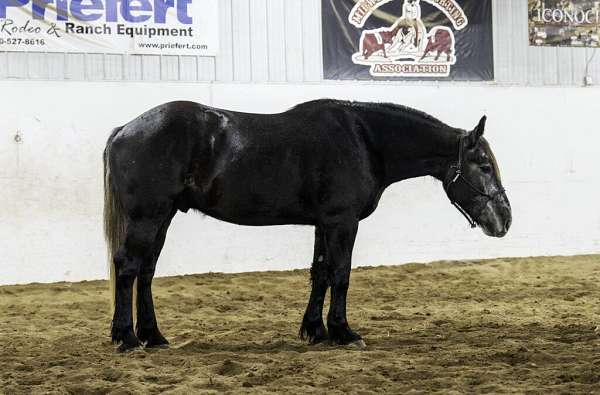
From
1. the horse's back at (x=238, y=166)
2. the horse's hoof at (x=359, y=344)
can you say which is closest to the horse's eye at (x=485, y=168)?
the horse's back at (x=238, y=166)

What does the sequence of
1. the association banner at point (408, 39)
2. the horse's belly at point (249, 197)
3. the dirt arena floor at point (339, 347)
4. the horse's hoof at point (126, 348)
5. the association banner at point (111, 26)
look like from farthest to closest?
the association banner at point (408, 39) < the association banner at point (111, 26) < the horse's belly at point (249, 197) < the horse's hoof at point (126, 348) < the dirt arena floor at point (339, 347)

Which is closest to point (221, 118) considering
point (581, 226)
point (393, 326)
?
point (393, 326)

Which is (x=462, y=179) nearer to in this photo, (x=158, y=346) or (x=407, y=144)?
(x=407, y=144)

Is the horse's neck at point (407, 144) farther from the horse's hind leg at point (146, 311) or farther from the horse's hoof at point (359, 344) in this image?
the horse's hind leg at point (146, 311)

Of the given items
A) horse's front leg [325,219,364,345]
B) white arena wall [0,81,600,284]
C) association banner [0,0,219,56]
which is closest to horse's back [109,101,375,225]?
horse's front leg [325,219,364,345]

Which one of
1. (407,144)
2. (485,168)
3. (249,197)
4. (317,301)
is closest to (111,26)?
(249,197)

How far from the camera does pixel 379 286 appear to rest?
330 inches

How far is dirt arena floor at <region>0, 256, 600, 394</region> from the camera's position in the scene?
149 inches

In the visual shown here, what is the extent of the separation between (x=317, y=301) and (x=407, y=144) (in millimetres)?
1251

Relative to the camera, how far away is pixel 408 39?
386 inches

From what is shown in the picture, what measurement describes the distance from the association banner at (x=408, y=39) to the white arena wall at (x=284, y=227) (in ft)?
0.80

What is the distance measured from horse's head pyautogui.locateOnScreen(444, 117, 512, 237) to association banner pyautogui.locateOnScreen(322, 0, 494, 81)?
4.66 m

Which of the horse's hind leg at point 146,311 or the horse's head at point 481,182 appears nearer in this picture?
the horse's hind leg at point 146,311

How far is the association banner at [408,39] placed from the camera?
9594mm
